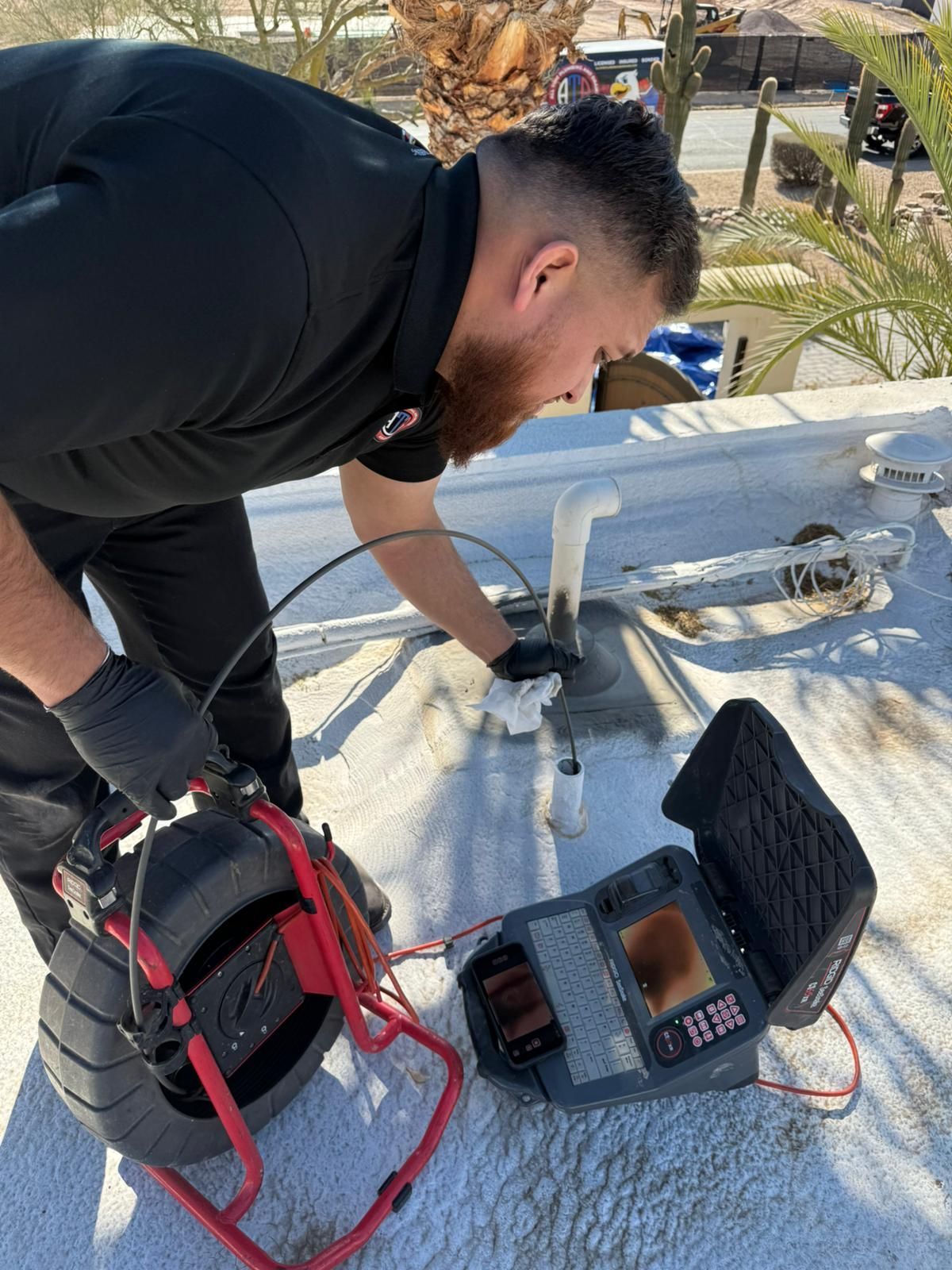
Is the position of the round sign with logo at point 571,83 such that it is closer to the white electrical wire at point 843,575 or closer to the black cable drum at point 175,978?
the white electrical wire at point 843,575

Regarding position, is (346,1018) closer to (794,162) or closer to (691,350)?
(691,350)

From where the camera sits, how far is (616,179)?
122 centimetres

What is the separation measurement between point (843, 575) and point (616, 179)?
2.09 metres

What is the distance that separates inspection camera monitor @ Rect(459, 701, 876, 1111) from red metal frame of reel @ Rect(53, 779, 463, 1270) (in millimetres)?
147

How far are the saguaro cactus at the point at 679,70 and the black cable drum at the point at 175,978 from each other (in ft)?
27.5

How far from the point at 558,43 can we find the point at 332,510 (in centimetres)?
306

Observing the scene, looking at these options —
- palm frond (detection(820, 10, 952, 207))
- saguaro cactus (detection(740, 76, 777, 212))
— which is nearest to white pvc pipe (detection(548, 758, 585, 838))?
palm frond (detection(820, 10, 952, 207))

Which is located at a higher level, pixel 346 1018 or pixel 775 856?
pixel 775 856

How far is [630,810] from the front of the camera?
2246mm

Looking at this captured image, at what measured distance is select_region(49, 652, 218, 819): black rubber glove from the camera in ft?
4.08

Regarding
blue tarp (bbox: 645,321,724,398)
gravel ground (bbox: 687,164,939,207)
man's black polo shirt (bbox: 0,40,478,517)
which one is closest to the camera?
man's black polo shirt (bbox: 0,40,478,517)

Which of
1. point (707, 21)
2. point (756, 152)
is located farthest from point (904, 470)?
point (707, 21)

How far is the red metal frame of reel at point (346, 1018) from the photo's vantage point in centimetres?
129

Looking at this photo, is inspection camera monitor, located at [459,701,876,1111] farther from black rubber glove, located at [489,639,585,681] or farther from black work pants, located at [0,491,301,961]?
black work pants, located at [0,491,301,961]
